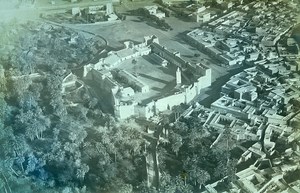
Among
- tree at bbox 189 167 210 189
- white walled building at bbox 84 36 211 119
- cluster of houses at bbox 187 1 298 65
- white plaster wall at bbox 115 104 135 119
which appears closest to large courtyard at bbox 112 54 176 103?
white walled building at bbox 84 36 211 119

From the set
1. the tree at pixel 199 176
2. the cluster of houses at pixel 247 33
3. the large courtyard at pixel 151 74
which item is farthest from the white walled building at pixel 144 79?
the tree at pixel 199 176

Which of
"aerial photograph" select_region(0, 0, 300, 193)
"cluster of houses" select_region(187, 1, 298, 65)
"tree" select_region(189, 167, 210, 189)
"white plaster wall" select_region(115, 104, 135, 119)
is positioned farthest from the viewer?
"cluster of houses" select_region(187, 1, 298, 65)

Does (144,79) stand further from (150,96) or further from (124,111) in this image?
(124,111)

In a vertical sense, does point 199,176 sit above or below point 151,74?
above

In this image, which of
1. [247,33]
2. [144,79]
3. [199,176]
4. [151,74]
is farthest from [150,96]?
[247,33]

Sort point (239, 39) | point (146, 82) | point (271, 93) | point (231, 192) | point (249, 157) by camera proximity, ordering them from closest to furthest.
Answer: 1. point (231, 192)
2. point (249, 157)
3. point (271, 93)
4. point (146, 82)
5. point (239, 39)

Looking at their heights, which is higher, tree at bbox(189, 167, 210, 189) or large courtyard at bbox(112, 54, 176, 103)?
tree at bbox(189, 167, 210, 189)

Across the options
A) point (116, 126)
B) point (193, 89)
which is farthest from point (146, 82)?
point (116, 126)

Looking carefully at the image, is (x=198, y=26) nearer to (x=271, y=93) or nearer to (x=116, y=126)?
(x=271, y=93)

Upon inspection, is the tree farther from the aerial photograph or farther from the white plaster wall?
the white plaster wall
